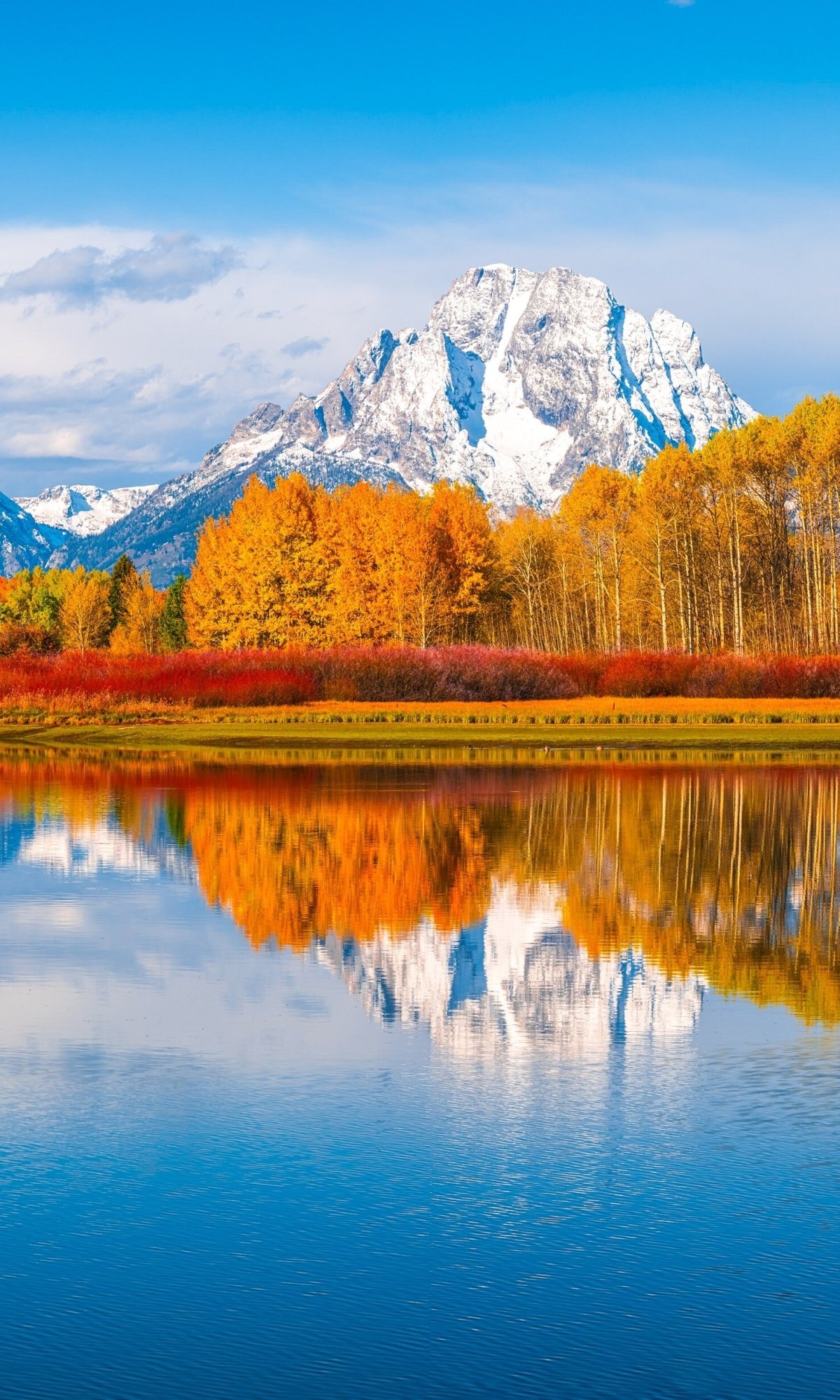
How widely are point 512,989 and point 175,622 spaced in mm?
132875

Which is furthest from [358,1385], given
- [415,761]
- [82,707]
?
[82,707]

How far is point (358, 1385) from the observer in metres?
6.22

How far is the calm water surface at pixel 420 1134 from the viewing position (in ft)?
21.6

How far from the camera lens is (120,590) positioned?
163 metres

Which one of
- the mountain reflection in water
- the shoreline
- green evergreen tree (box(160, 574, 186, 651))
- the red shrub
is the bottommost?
the mountain reflection in water

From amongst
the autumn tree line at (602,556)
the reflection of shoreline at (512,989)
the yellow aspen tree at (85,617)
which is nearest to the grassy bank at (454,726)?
the autumn tree line at (602,556)

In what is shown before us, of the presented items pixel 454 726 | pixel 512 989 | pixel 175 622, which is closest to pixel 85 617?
pixel 175 622

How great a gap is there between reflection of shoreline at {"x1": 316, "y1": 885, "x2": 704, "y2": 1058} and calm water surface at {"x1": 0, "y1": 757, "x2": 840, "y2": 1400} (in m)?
0.05

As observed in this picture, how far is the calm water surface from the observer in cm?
659

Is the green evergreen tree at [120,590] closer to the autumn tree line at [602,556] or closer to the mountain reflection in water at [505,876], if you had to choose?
the autumn tree line at [602,556]

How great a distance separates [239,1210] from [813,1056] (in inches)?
185

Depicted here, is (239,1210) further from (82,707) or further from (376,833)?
(82,707)

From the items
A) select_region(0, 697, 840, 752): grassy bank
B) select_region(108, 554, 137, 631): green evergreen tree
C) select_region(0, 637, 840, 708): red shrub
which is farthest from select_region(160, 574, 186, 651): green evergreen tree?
select_region(0, 697, 840, 752): grassy bank

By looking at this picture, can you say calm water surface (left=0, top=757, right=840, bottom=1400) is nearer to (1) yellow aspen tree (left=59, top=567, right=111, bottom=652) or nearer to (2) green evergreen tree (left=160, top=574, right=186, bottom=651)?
(2) green evergreen tree (left=160, top=574, right=186, bottom=651)
